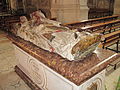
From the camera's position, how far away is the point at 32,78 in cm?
188

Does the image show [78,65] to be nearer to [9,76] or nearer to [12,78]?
[12,78]

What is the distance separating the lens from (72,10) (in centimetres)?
535

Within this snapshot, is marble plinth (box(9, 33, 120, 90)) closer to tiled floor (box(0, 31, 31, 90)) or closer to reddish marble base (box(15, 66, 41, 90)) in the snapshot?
reddish marble base (box(15, 66, 41, 90))

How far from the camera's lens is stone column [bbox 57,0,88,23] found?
5223mm

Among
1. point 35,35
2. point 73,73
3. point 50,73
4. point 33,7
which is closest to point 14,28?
point 35,35

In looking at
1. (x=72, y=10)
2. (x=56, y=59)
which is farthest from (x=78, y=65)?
(x=72, y=10)

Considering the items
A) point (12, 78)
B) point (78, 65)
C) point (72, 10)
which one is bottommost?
point (12, 78)

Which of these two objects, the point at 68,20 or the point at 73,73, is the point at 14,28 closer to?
the point at 73,73

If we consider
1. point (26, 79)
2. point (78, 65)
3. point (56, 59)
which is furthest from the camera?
point (26, 79)

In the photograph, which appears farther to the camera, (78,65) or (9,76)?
(9,76)

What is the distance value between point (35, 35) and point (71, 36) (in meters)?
0.50

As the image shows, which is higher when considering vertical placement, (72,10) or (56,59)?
(72,10)

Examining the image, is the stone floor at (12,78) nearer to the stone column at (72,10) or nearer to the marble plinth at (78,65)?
the marble plinth at (78,65)

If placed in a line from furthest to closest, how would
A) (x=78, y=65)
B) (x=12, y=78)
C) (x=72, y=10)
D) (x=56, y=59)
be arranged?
(x=72, y=10) < (x=12, y=78) < (x=56, y=59) < (x=78, y=65)
